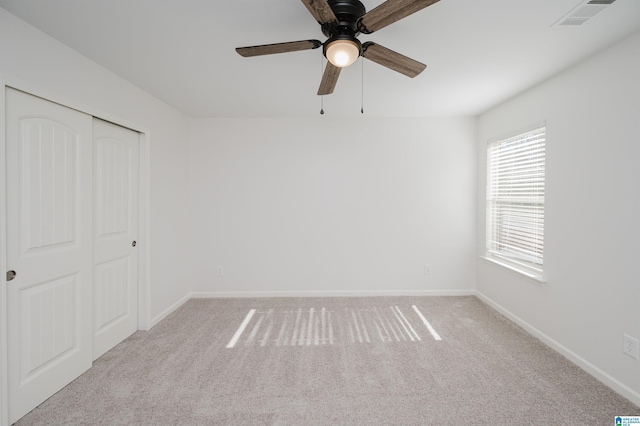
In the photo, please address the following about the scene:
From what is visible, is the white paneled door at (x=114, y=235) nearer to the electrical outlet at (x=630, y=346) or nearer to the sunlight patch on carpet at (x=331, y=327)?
the sunlight patch on carpet at (x=331, y=327)

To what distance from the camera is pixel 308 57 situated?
87.8 inches

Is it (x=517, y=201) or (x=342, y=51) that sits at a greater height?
(x=342, y=51)

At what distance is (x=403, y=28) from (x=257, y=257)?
3.16 m

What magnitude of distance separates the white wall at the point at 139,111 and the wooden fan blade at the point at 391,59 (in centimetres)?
215

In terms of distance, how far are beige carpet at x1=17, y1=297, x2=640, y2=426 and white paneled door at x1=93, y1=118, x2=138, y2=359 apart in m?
0.23

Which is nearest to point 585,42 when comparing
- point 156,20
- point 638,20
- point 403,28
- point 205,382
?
point 638,20

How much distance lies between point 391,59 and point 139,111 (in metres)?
2.58

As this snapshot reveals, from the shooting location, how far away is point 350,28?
1521 mm

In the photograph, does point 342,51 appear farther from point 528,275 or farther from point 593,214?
point 528,275

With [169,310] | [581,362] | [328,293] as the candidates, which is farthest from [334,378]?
[169,310]

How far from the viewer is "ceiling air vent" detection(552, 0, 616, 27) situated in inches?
63.3

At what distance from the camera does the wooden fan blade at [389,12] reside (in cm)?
126

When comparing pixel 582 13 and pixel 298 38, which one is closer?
pixel 582 13

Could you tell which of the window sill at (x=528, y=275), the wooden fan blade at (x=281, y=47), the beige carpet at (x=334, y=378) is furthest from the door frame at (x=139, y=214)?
the window sill at (x=528, y=275)
